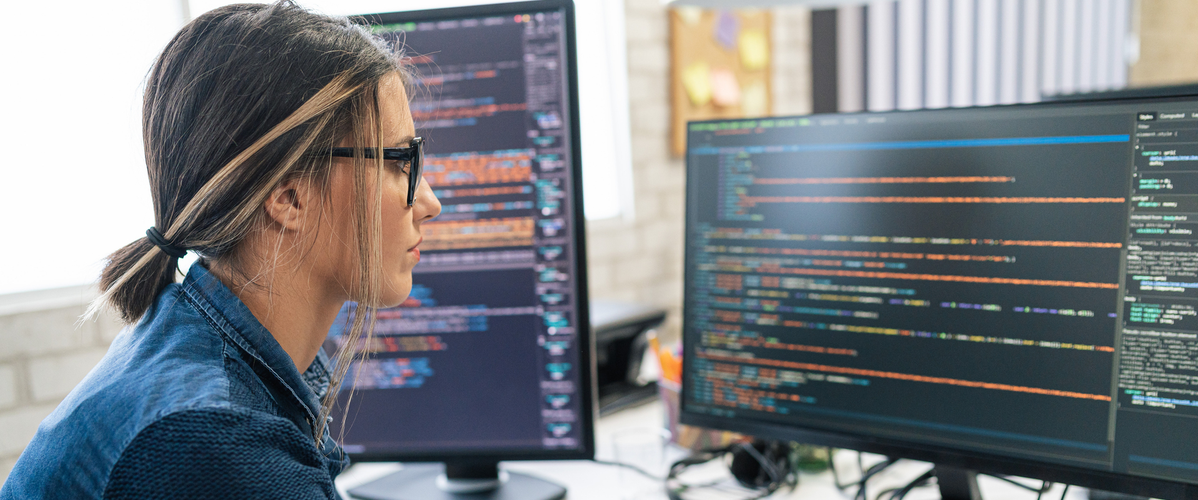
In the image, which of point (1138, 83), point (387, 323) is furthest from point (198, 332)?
point (1138, 83)

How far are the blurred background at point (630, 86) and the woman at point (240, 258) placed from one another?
3.8 inches

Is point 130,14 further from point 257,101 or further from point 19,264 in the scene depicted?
point 257,101

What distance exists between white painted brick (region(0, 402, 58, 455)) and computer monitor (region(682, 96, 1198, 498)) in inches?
43.8

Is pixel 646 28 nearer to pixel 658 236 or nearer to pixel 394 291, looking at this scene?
pixel 658 236

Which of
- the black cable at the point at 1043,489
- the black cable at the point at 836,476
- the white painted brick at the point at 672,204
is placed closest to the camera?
the black cable at the point at 1043,489

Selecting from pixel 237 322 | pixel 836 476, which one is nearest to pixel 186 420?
pixel 237 322

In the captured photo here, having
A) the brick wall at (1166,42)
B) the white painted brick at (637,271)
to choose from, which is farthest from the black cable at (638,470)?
the brick wall at (1166,42)

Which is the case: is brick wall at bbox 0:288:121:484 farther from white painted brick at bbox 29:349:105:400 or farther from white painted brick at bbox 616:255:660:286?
white painted brick at bbox 616:255:660:286

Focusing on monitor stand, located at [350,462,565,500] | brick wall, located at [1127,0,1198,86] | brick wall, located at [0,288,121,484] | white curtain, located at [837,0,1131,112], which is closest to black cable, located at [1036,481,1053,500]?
monitor stand, located at [350,462,565,500]

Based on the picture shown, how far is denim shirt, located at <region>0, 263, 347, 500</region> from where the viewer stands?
0.48 m

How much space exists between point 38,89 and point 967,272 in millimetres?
1443

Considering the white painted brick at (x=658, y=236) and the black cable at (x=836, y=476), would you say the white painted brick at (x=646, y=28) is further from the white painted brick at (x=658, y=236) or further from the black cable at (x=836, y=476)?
the black cable at (x=836, y=476)

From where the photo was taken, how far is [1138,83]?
307 centimetres

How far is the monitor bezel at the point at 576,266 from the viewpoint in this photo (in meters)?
0.91
